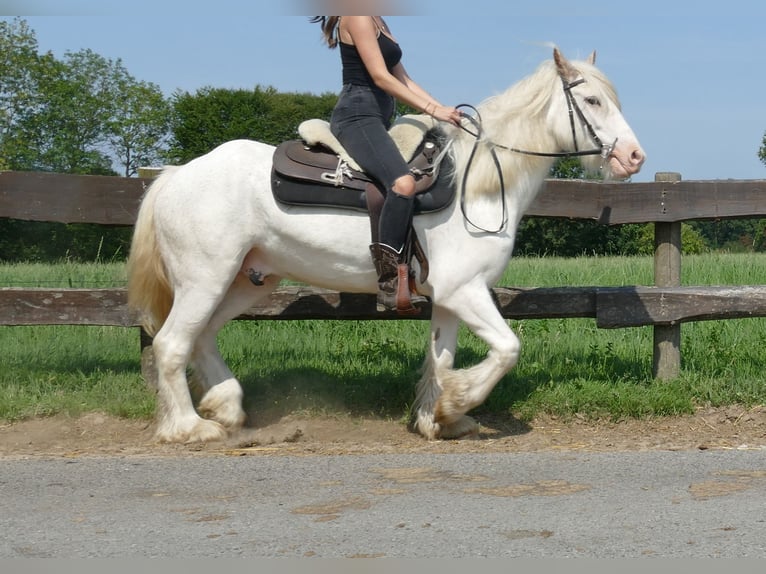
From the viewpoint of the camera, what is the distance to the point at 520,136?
6211 mm

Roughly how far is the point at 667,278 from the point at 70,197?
4.62 metres

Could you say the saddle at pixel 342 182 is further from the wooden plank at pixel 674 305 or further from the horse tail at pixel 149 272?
the wooden plank at pixel 674 305

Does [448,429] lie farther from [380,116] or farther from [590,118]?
[590,118]

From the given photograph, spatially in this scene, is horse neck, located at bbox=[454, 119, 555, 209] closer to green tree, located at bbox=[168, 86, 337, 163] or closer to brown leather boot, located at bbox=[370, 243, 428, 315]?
brown leather boot, located at bbox=[370, 243, 428, 315]

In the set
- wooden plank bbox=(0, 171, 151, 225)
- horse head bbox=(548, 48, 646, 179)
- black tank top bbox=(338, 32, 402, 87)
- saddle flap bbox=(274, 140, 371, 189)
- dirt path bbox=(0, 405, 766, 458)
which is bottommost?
dirt path bbox=(0, 405, 766, 458)

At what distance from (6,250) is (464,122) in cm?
1533

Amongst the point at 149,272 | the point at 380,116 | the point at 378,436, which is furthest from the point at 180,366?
the point at 380,116

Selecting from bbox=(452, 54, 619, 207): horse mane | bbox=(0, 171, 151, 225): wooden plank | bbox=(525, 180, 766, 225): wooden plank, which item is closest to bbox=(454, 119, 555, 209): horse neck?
bbox=(452, 54, 619, 207): horse mane

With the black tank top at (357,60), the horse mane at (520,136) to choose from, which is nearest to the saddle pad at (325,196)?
the horse mane at (520,136)

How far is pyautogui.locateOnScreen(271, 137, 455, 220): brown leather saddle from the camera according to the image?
5.95m

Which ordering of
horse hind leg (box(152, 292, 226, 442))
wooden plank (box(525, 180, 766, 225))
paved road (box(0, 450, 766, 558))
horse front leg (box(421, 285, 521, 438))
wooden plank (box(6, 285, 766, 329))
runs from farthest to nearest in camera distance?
wooden plank (box(525, 180, 766, 225))
wooden plank (box(6, 285, 766, 329))
horse hind leg (box(152, 292, 226, 442))
horse front leg (box(421, 285, 521, 438))
paved road (box(0, 450, 766, 558))

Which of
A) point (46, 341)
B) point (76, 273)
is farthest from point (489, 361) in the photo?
point (76, 273)

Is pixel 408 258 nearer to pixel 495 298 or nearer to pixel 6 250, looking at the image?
pixel 495 298

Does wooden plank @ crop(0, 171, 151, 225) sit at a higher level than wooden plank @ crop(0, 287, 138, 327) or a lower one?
higher
